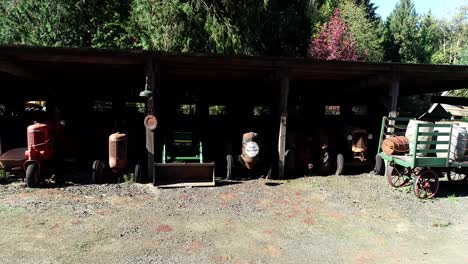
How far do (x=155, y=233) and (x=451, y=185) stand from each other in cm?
733

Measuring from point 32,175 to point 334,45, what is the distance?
21.0m

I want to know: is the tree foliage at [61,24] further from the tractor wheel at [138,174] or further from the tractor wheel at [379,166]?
the tractor wheel at [379,166]

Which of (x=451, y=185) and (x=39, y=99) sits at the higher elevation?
(x=39, y=99)

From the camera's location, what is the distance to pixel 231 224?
17.9 feet

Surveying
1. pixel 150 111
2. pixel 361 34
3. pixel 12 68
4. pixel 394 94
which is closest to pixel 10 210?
pixel 150 111

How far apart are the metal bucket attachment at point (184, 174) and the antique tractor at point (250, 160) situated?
642 millimetres

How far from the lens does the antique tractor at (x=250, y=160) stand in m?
7.94

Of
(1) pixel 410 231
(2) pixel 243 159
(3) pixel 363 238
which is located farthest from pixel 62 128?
(1) pixel 410 231

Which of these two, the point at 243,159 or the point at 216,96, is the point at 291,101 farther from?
the point at 243,159

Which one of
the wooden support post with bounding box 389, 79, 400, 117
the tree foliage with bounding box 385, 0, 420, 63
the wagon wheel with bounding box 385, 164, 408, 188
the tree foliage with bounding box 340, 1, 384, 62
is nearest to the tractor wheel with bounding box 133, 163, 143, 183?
the wagon wheel with bounding box 385, 164, 408, 188

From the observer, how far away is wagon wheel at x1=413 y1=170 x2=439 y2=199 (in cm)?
699

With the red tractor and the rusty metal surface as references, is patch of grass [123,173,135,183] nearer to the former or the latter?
the red tractor

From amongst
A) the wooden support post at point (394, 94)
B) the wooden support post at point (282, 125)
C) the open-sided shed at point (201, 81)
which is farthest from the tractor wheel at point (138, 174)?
the wooden support post at point (394, 94)

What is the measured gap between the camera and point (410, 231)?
5.32 meters
